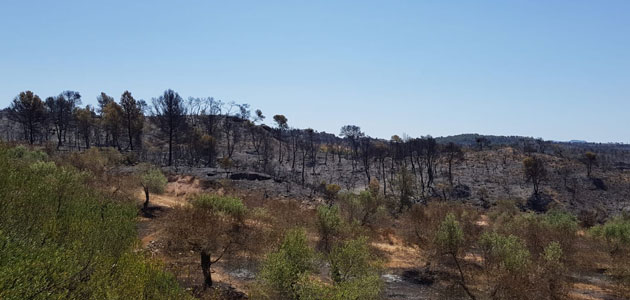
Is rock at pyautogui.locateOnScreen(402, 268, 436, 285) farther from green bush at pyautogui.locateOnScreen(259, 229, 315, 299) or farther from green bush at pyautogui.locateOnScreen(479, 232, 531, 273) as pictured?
green bush at pyautogui.locateOnScreen(259, 229, 315, 299)

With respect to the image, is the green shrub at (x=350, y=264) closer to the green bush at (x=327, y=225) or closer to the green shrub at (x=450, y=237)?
the green shrub at (x=450, y=237)

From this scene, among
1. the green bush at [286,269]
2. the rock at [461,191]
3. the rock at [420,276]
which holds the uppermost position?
the green bush at [286,269]

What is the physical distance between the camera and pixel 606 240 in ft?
137

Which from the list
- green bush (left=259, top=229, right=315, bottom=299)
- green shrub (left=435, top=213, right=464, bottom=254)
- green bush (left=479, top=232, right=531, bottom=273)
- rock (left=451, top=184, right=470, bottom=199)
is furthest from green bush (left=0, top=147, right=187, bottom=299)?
rock (left=451, top=184, right=470, bottom=199)

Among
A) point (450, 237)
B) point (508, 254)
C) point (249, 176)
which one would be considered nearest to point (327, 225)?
point (450, 237)

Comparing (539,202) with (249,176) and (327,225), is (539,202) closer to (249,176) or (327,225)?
(249,176)

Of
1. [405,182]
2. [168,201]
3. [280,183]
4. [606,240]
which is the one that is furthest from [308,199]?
[606,240]

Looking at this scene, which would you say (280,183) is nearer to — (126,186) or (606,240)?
(126,186)

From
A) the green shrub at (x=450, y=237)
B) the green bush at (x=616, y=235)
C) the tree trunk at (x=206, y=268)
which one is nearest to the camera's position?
the tree trunk at (x=206, y=268)

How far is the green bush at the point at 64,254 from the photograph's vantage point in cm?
984

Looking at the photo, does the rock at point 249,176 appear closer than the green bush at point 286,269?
No

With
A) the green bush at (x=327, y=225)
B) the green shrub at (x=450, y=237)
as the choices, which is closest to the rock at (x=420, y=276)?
the green shrub at (x=450, y=237)

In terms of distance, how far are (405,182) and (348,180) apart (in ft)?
125

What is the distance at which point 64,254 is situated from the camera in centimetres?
1141
